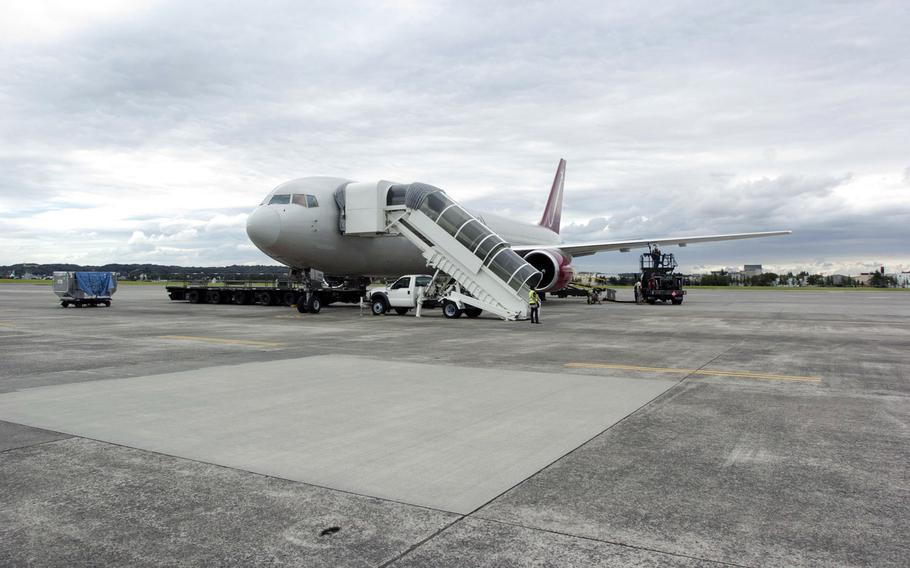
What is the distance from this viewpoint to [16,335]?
14.8 meters

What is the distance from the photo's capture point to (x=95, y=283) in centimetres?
2867

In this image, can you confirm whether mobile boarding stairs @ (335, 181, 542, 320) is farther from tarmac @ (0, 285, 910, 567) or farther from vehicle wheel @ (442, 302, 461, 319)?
tarmac @ (0, 285, 910, 567)

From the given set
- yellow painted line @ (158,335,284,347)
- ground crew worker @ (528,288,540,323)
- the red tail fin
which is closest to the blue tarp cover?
yellow painted line @ (158,335,284,347)

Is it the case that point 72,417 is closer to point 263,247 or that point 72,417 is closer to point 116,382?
point 116,382

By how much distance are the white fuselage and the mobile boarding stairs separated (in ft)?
2.17

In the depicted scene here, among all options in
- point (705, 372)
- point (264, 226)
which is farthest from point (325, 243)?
point (705, 372)

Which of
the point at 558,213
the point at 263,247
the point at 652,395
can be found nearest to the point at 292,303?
the point at 263,247

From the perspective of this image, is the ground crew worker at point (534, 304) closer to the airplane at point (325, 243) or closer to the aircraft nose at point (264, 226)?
the airplane at point (325, 243)

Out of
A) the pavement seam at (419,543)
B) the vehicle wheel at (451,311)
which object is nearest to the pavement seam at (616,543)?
the pavement seam at (419,543)

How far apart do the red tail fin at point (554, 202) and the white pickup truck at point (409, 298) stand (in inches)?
809

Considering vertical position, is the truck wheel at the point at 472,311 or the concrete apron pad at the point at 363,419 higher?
the truck wheel at the point at 472,311

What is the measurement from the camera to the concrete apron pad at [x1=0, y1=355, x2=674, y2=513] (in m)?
4.57

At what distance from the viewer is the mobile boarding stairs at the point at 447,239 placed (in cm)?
2050

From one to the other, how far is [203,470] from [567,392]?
14.9 feet
